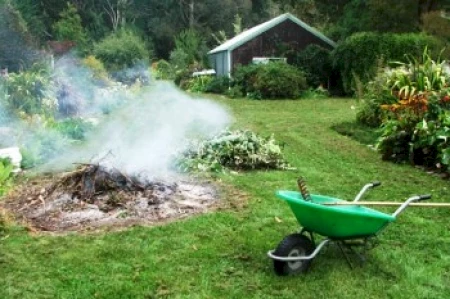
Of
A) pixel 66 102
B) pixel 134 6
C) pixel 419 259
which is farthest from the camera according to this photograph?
pixel 134 6

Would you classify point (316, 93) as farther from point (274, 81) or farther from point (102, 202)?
point (102, 202)

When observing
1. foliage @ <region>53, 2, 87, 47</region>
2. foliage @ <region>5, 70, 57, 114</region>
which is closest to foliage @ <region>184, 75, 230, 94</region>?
foliage @ <region>5, 70, 57, 114</region>

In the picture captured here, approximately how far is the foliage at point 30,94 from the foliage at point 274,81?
8.89 m

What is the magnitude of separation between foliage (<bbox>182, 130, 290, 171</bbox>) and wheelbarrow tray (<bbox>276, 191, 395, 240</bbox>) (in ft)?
9.80

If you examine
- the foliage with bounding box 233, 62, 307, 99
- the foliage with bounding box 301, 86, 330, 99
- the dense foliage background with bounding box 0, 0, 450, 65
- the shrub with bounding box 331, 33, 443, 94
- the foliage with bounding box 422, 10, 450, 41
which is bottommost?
the foliage with bounding box 301, 86, 330, 99

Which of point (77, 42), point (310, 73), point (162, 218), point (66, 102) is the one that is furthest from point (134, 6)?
point (162, 218)

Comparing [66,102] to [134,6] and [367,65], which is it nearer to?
A: [367,65]

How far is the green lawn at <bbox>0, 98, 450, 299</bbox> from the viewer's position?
119 inches

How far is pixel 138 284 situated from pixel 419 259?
1.97m

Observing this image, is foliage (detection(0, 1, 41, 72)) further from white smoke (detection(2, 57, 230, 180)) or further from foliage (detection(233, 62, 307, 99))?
foliage (detection(233, 62, 307, 99))

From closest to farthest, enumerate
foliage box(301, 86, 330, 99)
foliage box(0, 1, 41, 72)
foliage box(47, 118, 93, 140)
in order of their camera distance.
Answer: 1. foliage box(47, 118, 93, 140)
2. foliage box(0, 1, 41, 72)
3. foliage box(301, 86, 330, 99)

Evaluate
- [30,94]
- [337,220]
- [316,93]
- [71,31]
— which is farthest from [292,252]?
[71,31]

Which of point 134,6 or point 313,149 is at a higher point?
point 134,6

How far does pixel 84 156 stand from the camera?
7.19 meters
